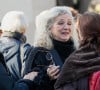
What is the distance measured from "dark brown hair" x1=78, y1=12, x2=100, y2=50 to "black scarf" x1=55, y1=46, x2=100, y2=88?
0.17 feet

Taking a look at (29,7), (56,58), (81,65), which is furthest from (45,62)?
(29,7)

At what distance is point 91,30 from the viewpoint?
4.27 metres

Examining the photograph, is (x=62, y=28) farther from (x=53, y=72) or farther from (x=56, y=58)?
Answer: (x=53, y=72)

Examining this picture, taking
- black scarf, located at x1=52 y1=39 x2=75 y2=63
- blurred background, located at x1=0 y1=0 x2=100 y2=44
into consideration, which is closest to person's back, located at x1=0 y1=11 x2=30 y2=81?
black scarf, located at x1=52 y1=39 x2=75 y2=63

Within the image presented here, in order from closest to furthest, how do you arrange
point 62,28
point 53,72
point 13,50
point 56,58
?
1. point 53,72
2. point 56,58
3. point 62,28
4. point 13,50

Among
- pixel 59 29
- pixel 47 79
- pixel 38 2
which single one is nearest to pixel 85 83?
pixel 47 79

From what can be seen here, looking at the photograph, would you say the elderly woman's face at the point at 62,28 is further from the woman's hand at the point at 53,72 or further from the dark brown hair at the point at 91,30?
the dark brown hair at the point at 91,30

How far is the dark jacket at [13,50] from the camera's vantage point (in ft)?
17.8

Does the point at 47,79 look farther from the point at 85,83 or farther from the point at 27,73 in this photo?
the point at 85,83

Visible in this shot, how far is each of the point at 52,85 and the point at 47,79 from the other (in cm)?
7

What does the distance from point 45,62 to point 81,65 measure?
838 mm

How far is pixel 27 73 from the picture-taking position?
16.5 ft

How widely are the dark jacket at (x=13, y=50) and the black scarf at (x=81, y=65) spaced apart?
116 centimetres

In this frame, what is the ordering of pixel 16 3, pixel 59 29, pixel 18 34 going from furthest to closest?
pixel 16 3 < pixel 18 34 < pixel 59 29
